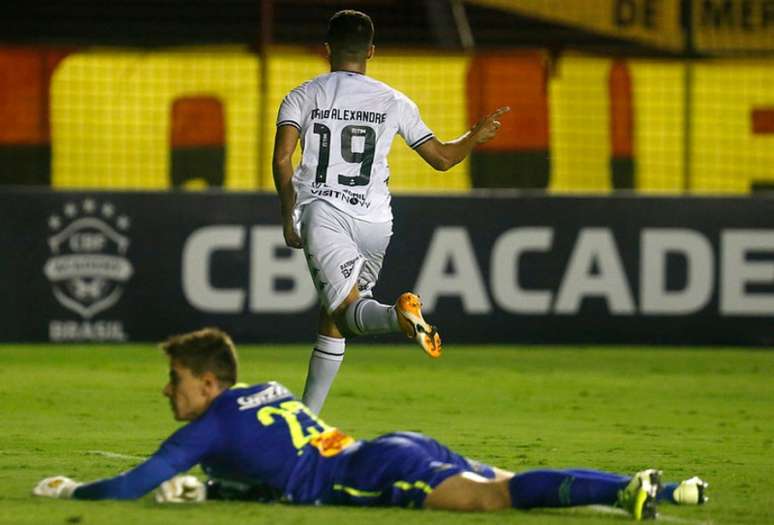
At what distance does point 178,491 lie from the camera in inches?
253

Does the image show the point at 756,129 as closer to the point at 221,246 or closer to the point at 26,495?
the point at 221,246

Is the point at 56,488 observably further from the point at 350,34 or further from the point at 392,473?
the point at 350,34

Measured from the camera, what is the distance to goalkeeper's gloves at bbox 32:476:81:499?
6.44m

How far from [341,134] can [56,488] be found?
262cm

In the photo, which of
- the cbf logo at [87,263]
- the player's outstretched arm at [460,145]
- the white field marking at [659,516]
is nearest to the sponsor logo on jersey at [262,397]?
the white field marking at [659,516]

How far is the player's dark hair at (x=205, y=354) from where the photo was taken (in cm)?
616

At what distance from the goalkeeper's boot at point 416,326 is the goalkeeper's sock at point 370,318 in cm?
9

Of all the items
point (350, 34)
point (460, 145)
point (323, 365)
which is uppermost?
point (350, 34)

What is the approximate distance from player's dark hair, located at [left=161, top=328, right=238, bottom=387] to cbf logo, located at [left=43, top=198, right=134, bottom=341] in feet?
26.4

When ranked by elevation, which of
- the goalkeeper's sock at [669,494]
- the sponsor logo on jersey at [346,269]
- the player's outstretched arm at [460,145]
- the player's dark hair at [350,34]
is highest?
the player's dark hair at [350,34]

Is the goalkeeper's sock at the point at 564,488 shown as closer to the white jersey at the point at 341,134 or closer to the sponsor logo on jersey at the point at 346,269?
the sponsor logo on jersey at the point at 346,269

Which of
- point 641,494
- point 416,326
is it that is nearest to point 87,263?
point 416,326

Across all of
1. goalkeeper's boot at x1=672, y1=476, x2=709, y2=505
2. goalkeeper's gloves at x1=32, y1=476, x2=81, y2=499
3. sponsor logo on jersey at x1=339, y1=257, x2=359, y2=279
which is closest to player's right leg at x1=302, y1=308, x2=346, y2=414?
sponsor logo on jersey at x1=339, y1=257, x2=359, y2=279

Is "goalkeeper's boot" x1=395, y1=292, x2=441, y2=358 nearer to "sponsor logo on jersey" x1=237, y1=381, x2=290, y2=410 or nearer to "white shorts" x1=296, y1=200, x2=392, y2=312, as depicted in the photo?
"white shorts" x1=296, y1=200, x2=392, y2=312
